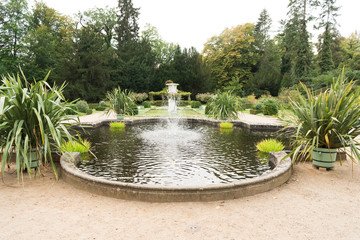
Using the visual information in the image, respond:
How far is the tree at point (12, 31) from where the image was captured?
2322 centimetres

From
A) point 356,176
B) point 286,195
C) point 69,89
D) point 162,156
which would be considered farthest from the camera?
point 69,89

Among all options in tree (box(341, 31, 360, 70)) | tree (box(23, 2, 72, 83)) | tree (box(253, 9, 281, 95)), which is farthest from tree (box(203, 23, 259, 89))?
tree (box(23, 2, 72, 83))

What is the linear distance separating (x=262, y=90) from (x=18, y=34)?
2692 centimetres

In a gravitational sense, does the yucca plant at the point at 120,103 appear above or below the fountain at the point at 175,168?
above

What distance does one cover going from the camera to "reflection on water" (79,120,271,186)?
3723 millimetres

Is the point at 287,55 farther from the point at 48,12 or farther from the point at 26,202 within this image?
the point at 26,202

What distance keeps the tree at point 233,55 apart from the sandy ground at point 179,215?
28105 millimetres

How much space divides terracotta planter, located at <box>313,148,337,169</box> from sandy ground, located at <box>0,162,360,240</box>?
64 centimetres

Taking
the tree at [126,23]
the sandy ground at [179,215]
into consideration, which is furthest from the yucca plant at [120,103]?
the tree at [126,23]

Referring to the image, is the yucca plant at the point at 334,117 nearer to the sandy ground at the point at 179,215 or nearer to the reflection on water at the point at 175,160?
the sandy ground at the point at 179,215

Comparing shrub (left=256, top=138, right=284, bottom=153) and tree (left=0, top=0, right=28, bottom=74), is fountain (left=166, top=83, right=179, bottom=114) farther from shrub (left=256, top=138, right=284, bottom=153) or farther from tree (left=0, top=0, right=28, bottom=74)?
tree (left=0, top=0, right=28, bottom=74)

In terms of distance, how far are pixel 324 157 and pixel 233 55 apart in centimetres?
2770

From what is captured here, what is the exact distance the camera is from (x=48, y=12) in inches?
1075

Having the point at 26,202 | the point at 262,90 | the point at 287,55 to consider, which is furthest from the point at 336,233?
the point at 287,55
